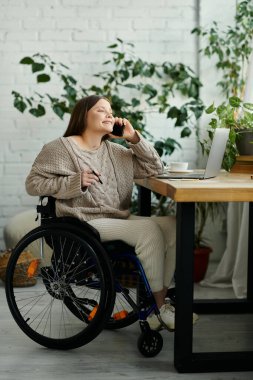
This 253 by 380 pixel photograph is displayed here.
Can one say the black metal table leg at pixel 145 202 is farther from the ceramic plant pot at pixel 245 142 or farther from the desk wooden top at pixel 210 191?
the desk wooden top at pixel 210 191

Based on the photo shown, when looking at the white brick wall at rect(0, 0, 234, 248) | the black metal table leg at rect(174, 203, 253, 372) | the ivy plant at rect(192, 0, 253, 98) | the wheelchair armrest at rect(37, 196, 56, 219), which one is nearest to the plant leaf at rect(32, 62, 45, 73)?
the white brick wall at rect(0, 0, 234, 248)

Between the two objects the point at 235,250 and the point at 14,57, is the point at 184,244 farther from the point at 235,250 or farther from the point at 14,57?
the point at 14,57

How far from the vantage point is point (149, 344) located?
2.92m

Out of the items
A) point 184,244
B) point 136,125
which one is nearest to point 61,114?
point 136,125

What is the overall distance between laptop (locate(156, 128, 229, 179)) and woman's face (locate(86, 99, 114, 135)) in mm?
300

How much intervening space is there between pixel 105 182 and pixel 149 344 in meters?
0.69

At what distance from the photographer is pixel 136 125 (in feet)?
15.0

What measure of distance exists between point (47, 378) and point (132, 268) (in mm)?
586

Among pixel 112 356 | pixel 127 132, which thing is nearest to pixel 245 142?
pixel 127 132

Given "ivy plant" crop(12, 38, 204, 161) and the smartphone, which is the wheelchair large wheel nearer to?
the smartphone

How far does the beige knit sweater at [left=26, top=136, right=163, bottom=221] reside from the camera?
2967 millimetres

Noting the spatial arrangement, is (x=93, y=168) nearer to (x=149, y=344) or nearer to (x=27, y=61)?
(x=149, y=344)

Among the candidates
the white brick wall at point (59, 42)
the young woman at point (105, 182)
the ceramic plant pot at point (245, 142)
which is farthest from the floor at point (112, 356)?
the white brick wall at point (59, 42)

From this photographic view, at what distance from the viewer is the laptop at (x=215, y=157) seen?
9.71 ft
